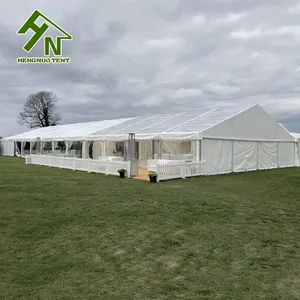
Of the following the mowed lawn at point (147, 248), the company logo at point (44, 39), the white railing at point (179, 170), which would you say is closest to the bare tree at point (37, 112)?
the company logo at point (44, 39)

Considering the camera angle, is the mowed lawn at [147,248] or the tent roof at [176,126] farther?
the tent roof at [176,126]

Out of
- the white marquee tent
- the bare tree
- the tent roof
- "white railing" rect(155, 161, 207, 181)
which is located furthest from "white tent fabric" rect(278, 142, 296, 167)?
the bare tree

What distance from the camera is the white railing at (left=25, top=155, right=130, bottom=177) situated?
15.2 metres

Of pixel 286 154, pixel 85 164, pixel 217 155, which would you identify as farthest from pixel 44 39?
pixel 286 154

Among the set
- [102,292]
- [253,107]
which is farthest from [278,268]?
[253,107]

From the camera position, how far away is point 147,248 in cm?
484

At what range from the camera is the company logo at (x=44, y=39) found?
13.6 metres

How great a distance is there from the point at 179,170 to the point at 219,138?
3.82m

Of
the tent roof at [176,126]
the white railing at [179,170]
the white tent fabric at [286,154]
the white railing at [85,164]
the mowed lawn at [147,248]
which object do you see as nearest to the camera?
the mowed lawn at [147,248]

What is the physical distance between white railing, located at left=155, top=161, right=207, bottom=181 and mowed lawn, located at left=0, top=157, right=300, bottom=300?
187 inches

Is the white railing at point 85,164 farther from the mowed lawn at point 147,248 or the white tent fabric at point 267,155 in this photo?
the white tent fabric at point 267,155

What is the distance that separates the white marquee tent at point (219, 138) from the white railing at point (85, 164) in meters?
2.66

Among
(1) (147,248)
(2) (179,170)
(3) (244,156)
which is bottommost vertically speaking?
(1) (147,248)

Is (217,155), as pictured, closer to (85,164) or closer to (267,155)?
(267,155)
